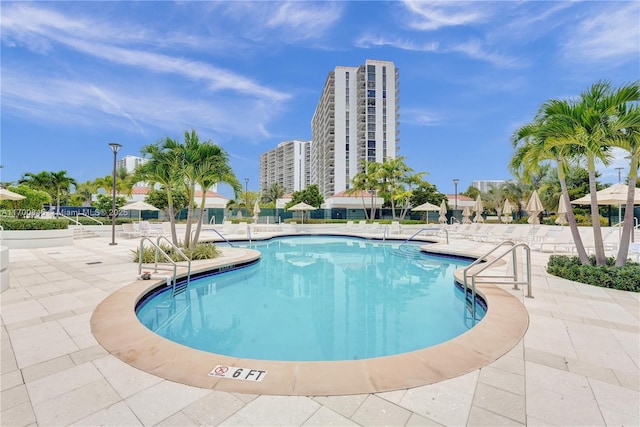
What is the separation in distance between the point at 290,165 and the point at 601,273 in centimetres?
10130

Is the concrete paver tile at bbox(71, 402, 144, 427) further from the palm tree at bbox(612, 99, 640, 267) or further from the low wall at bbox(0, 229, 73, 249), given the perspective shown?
the low wall at bbox(0, 229, 73, 249)

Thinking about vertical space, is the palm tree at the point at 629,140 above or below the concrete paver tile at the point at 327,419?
above

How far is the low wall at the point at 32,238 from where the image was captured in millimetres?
11781

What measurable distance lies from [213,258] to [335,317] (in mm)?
5552

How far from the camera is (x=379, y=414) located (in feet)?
6.73

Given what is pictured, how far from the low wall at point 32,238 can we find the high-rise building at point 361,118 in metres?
50.4

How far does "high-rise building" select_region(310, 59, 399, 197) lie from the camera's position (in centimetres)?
6125

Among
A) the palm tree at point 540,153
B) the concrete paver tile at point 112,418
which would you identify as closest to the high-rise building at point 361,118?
the palm tree at point 540,153

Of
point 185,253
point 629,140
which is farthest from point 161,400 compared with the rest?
point 629,140

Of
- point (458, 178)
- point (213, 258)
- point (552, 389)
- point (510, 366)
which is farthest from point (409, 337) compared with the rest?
point (458, 178)

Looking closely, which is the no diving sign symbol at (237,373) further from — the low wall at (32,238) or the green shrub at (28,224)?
the green shrub at (28,224)

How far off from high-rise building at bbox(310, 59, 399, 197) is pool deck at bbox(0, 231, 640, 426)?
57670 mm

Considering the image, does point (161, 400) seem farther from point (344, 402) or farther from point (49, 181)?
point (49, 181)

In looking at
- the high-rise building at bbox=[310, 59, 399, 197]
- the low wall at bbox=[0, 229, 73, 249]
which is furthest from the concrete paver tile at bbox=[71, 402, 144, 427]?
the high-rise building at bbox=[310, 59, 399, 197]
